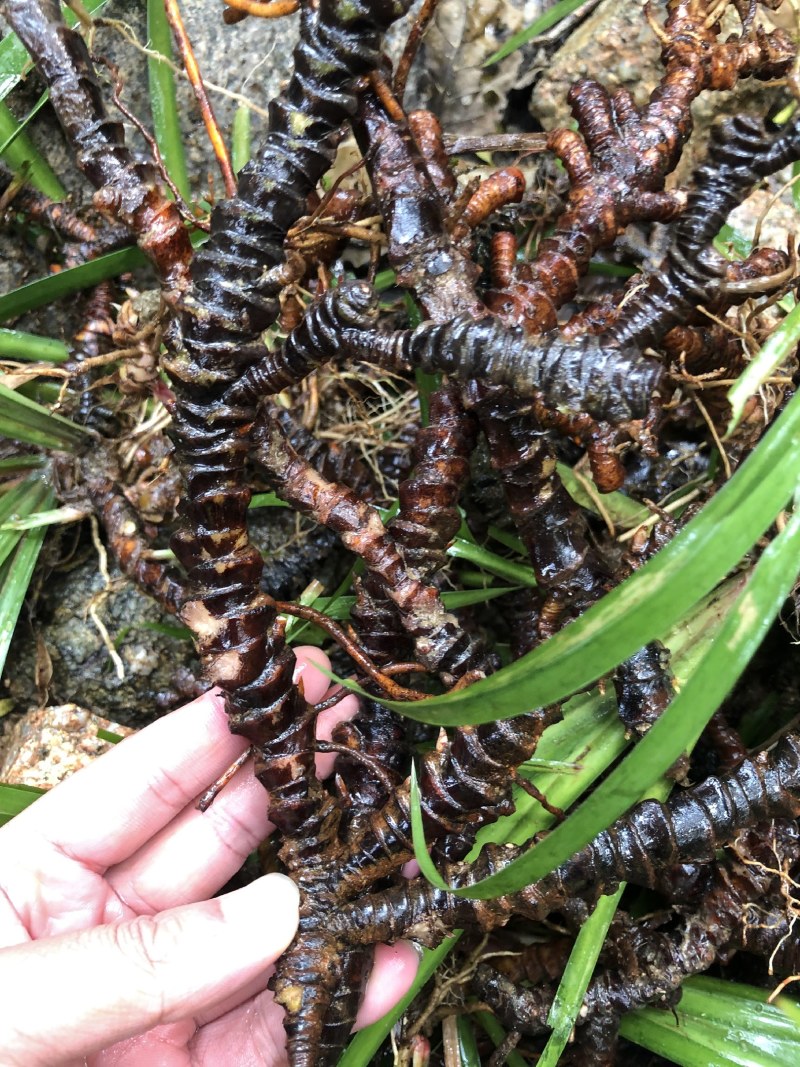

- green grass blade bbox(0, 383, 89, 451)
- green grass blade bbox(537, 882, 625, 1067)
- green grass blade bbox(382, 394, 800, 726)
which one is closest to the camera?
green grass blade bbox(382, 394, 800, 726)

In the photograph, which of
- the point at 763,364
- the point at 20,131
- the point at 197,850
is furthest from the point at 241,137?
the point at 197,850

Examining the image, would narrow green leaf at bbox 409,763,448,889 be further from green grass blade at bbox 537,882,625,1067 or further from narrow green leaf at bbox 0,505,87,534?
narrow green leaf at bbox 0,505,87,534

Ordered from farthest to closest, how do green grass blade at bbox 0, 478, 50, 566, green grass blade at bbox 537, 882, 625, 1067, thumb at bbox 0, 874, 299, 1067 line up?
green grass blade at bbox 0, 478, 50, 566 → green grass blade at bbox 537, 882, 625, 1067 → thumb at bbox 0, 874, 299, 1067

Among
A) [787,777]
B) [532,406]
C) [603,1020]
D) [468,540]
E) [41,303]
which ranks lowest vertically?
[603,1020]

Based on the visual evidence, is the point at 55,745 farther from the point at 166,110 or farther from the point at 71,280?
the point at 166,110

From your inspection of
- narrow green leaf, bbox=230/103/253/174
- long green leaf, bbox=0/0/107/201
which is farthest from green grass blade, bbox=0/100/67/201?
narrow green leaf, bbox=230/103/253/174

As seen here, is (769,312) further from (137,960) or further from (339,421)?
(137,960)

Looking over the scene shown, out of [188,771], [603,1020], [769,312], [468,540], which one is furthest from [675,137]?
[603,1020]
